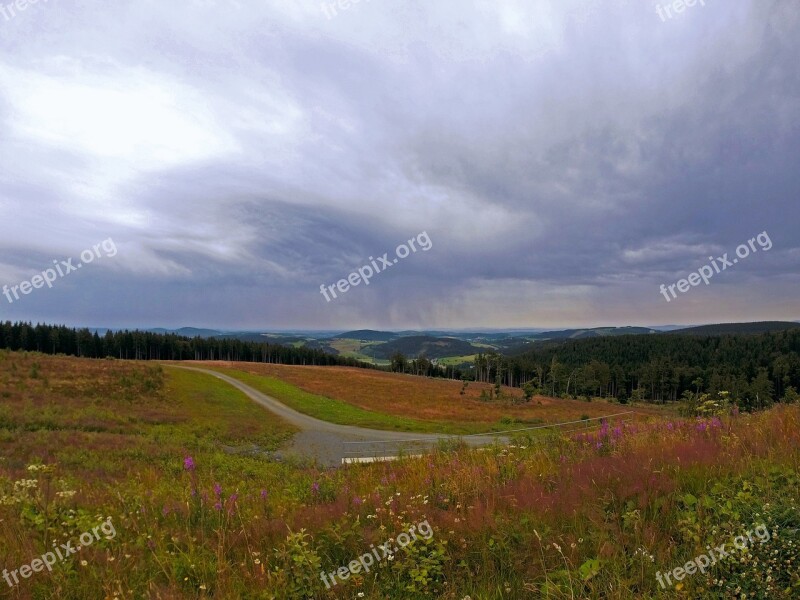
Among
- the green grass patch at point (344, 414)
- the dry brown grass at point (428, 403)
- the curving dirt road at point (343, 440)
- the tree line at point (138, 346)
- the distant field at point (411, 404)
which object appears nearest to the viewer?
the curving dirt road at point (343, 440)

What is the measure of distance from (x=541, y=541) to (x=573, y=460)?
2773mm

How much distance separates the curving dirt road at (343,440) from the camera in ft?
69.6

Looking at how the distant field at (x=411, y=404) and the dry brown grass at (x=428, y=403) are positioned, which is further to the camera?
the dry brown grass at (x=428, y=403)

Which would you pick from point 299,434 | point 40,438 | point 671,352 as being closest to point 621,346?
point 671,352

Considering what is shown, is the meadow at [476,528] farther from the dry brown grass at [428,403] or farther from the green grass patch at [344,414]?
the dry brown grass at [428,403]

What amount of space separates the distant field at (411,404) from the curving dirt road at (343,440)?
2.18 metres

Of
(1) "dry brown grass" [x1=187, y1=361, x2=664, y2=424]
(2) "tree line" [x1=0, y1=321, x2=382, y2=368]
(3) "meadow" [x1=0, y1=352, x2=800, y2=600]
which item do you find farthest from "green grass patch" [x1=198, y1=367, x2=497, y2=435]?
(2) "tree line" [x1=0, y1=321, x2=382, y2=368]

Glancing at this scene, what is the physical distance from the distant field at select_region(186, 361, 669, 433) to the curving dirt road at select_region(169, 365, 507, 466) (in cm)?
218

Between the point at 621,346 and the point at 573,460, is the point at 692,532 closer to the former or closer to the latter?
the point at 573,460

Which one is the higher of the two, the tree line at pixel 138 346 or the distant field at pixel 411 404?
the tree line at pixel 138 346

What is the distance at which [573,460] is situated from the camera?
5930 millimetres

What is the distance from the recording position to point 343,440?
1072 inches

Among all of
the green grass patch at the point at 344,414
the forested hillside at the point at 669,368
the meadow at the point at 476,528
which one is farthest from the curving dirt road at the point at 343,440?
A: the forested hillside at the point at 669,368

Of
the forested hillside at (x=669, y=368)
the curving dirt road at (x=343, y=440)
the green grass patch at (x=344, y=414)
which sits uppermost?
the curving dirt road at (x=343, y=440)
